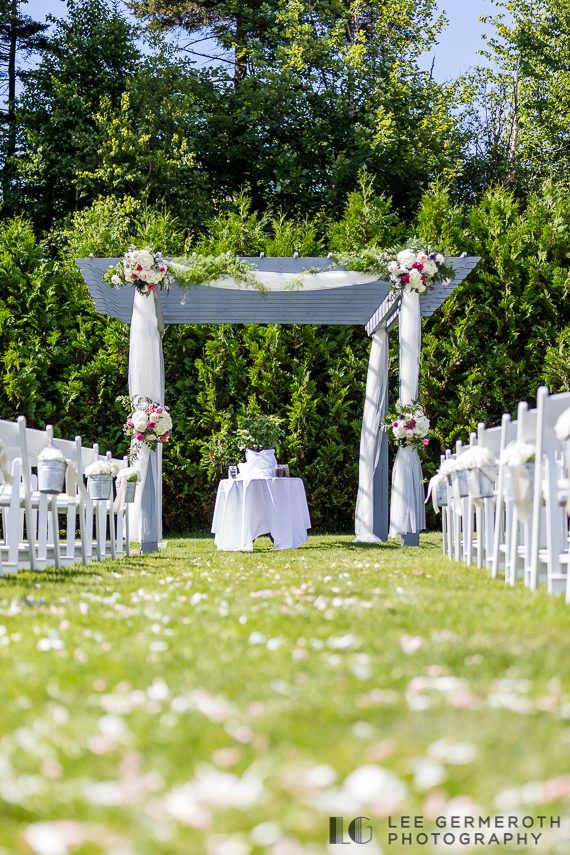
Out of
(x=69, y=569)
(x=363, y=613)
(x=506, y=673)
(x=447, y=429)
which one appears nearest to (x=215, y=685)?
(x=506, y=673)

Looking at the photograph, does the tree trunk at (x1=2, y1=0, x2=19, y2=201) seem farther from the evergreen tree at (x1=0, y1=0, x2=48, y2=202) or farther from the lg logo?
the lg logo

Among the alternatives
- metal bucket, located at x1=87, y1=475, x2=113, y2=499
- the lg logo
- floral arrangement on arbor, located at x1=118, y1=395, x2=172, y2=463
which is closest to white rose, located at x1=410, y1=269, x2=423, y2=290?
floral arrangement on arbor, located at x1=118, y1=395, x2=172, y2=463

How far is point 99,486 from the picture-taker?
6398 millimetres

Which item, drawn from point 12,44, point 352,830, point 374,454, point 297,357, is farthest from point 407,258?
point 12,44

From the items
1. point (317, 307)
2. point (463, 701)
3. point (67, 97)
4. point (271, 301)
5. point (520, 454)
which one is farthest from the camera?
point (67, 97)

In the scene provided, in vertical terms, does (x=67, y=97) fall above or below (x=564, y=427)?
above

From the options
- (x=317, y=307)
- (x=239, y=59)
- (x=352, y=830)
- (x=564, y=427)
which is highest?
(x=239, y=59)

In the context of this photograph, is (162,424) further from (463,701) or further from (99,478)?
(463,701)

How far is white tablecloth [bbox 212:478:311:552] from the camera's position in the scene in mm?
8141

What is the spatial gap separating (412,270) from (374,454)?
7.56 feet

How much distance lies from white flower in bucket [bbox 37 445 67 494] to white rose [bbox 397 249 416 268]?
188 inches

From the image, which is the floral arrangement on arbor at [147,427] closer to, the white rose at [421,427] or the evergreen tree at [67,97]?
the white rose at [421,427]

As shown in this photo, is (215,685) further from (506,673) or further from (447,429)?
(447,429)

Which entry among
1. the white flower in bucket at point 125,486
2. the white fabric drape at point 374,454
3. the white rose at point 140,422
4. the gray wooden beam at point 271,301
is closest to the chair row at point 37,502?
the white flower in bucket at point 125,486
